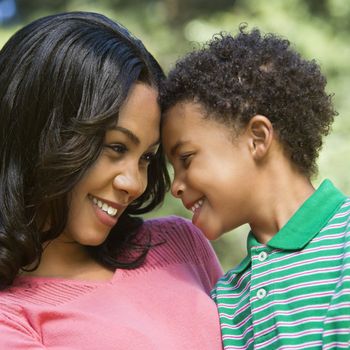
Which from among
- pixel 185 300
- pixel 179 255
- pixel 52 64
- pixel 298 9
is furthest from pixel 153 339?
pixel 298 9

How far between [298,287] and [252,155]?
1.22ft

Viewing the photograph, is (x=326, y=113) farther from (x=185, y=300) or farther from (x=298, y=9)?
(x=298, y=9)

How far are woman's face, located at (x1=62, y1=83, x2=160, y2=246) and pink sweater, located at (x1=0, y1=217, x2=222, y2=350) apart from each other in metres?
0.14

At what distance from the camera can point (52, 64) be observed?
6.54 feet

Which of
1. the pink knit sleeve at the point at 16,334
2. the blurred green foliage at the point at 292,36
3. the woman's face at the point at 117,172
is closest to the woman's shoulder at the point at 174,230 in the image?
the woman's face at the point at 117,172

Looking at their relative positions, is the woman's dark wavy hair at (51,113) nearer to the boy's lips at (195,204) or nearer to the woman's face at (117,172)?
the woman's face at (117,172)

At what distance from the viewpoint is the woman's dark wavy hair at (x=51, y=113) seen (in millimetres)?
1982

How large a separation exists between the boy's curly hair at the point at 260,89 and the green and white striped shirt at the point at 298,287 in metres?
0.15

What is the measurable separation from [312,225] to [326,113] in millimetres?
352

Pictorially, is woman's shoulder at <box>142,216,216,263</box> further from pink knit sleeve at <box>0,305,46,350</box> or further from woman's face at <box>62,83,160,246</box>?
pink knit sleeve at <box>0,305,46,350</box>

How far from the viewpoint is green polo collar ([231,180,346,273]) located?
1.93 metres

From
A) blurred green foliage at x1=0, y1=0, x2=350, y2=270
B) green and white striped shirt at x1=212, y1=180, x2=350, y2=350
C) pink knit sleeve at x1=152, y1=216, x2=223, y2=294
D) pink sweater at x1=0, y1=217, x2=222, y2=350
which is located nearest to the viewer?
green and white striped shirt at x1=212, y1=180, x2=350, y2=350

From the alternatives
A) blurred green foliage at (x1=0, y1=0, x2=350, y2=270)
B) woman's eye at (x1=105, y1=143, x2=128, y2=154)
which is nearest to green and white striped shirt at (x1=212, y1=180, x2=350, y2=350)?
woman's eye at (x1=105, y1=143, x2=128, y2=154)

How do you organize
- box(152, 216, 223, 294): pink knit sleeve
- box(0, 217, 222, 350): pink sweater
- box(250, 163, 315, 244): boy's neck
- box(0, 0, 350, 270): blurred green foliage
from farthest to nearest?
box(0, 0, 350, 270): blurred green foliage → box(152, 216, 223, 294): pink knit sleeve → box(250, 163, 315, 244): boy's neck → box(0, 217, 222, 350): pink sweater
